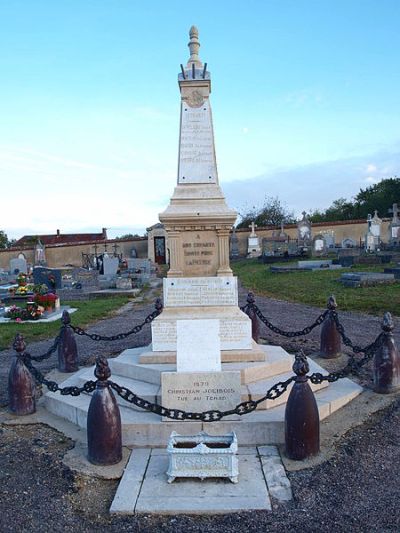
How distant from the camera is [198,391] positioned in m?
4.61

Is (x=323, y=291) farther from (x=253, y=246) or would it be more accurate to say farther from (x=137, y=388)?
(x=253, y=246)

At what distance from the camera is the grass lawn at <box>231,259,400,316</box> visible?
12578 millimetres

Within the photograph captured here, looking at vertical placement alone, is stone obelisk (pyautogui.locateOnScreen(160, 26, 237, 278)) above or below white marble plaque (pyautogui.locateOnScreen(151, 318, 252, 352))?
above

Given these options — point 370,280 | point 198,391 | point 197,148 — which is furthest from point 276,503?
point 370,280

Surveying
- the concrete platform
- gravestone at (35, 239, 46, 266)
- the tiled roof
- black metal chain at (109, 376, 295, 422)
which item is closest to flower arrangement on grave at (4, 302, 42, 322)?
black metal chain at (109, 376, 295, 422)

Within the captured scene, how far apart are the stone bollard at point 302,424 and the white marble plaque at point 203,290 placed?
2.38m

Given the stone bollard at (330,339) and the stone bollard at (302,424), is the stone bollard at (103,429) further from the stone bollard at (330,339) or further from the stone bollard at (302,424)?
the stone bollard at (330,339)

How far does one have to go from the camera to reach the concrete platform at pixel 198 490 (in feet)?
11.4

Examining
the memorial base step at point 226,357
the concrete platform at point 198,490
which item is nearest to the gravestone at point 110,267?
the memorial base step at point 226,357

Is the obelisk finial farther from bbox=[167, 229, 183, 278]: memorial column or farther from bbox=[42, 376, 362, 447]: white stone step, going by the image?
bbox=[42, 376, 362, 447]: white stone step

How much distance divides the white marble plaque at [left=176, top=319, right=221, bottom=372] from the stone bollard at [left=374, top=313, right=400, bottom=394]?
2373mm

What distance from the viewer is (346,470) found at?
3.99 meters

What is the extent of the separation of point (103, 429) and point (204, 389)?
41.1 inches

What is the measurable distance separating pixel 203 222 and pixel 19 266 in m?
24.9
